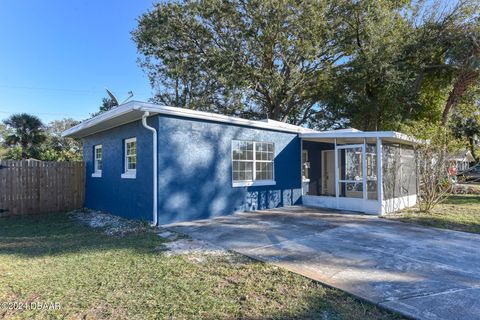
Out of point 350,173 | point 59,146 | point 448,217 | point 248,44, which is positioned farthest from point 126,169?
point 59,146

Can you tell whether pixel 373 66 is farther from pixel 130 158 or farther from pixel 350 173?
pixel 130 158

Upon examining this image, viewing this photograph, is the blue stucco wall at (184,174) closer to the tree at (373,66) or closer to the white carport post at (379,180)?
the white carport post at (379,180)

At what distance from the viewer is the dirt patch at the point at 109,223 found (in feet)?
24.8

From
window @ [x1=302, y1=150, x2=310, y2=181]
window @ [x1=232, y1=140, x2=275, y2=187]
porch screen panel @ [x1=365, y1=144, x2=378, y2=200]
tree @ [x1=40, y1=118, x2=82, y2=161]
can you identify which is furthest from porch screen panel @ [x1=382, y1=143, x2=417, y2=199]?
tree @ [x1=40, y1=118, x2=82, y2=161]

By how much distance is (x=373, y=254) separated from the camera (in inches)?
217

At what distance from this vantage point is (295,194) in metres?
12.0

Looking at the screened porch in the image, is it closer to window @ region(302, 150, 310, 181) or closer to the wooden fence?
window @ region(302, 150, 310, 181)

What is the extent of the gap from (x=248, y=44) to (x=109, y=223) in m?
10.8

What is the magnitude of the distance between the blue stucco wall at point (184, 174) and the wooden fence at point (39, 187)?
1.12 m

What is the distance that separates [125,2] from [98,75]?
40.2 feet

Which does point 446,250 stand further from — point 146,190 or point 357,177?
point 146,190

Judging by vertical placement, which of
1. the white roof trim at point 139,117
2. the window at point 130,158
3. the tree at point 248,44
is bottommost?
the window at point 130,158

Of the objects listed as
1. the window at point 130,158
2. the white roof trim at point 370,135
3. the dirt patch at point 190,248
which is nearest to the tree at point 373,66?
the white roof trim at point 370,135

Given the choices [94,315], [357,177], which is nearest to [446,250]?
[357,177]
